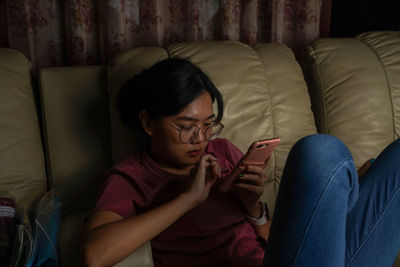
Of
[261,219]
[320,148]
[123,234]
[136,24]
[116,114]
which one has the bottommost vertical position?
[261,219]

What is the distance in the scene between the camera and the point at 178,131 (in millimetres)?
1035

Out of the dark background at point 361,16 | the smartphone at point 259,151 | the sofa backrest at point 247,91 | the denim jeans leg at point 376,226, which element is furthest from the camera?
the dark background at point 361,16

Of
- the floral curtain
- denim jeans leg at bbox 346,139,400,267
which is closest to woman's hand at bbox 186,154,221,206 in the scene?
denim jeans leg at bbox 346,139,400,267

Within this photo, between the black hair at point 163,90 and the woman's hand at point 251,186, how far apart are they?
26 cm

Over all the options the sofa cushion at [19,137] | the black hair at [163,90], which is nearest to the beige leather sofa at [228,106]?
the sofa cushion at [19,137]

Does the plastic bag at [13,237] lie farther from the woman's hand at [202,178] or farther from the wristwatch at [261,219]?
the wristwatch at [261,219]

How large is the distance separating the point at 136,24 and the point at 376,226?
1336mm

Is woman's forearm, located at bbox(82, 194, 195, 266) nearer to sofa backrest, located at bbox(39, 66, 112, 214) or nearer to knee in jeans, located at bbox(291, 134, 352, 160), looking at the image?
knee in jeans, located at bbox(291, 134, 352, 160)

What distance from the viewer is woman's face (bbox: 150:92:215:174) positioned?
1035 mm

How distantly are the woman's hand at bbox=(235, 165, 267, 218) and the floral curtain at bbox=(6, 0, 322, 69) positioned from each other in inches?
36.9

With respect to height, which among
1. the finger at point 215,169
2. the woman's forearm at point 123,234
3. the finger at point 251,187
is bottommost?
the woman's forearm at point 123,234

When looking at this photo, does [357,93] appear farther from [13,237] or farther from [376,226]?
[13,237]

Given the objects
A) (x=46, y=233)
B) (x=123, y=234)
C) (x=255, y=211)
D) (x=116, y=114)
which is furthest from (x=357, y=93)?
(x=46, y=233)

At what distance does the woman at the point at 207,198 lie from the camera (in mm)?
665
